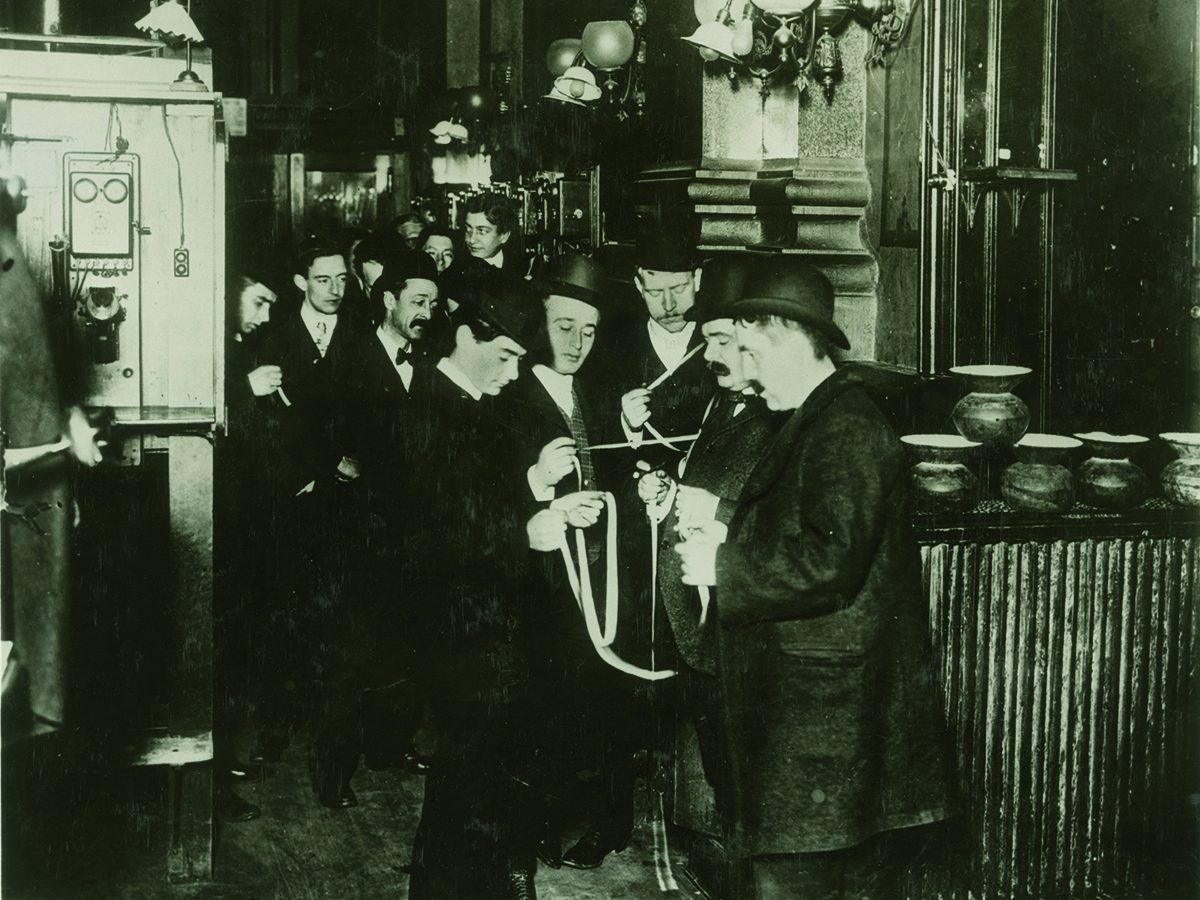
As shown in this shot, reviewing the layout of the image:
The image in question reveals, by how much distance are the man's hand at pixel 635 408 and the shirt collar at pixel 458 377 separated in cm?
48

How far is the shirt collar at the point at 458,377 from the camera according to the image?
3941mm

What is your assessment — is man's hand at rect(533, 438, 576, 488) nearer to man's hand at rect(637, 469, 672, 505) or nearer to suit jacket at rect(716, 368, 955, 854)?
man's hand at rect(637, 469, 672, 505)

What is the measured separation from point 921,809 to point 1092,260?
92.5 inches

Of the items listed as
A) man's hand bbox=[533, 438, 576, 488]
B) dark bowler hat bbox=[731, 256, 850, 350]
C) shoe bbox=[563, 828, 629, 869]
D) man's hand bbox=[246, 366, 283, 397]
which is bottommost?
shoe bbox=[563, 828, 629, 869]

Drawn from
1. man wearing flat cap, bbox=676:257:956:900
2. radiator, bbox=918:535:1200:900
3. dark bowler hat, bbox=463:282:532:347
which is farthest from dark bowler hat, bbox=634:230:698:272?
radiator, bbox=918:535:1200:900

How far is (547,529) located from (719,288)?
1.00 m

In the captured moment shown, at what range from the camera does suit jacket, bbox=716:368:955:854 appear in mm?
2926

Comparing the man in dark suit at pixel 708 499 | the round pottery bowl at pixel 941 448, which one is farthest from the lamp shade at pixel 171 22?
the round pottery bowl at pixel 941 448

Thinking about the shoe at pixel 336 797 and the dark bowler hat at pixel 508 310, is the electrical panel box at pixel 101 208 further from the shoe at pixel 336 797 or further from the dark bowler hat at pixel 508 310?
the shoe at pixel 336 797

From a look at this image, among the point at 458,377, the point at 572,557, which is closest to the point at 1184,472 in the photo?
the point at 572,557

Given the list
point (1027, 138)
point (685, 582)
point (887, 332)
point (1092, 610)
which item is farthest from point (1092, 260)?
point (685, 582)

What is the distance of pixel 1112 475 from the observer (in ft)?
12.6

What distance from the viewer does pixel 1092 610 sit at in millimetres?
3805

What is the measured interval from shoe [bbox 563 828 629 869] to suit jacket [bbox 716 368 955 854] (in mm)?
1139
